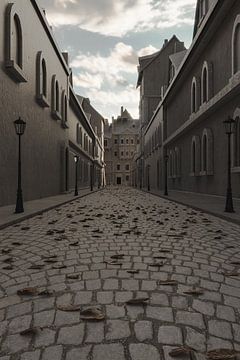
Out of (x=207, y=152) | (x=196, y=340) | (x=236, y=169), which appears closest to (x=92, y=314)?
(x=196, y=340)

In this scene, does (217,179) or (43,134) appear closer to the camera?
(217,179)

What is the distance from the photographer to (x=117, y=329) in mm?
2582

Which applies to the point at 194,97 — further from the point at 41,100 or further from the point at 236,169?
the point at 41,100

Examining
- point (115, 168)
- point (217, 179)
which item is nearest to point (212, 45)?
point (217, 179)

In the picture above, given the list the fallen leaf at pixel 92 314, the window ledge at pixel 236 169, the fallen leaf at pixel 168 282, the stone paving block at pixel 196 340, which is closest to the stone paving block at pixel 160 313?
the stone paving block at pixel 196 340

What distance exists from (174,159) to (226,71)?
50.6 ft

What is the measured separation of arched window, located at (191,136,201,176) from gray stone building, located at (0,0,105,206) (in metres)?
9.43

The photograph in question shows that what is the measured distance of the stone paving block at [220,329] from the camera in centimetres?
251

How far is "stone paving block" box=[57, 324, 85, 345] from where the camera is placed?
2399 millimetres

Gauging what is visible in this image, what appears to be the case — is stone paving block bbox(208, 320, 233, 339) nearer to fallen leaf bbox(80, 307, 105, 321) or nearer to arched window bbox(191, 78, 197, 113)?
fallen leaf bbox(80, 307, 105, 321)

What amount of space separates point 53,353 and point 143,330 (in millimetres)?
687

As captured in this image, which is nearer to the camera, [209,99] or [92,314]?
[92,314]

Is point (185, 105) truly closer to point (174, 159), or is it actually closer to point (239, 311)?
point (174, 159)

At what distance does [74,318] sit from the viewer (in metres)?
2.78
